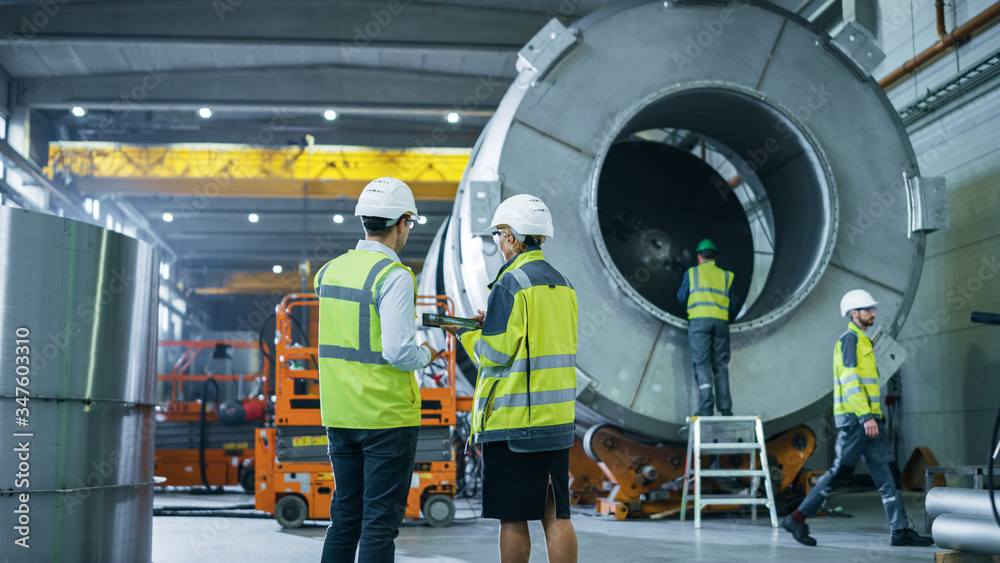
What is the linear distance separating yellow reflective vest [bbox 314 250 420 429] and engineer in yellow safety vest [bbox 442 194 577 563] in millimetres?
320

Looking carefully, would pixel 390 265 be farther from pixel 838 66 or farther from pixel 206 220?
pixel 206 220

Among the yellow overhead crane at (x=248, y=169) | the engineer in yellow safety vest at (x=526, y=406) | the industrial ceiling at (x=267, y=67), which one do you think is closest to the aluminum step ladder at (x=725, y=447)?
the engineer in yellow safety vest at (x=526, y=406)

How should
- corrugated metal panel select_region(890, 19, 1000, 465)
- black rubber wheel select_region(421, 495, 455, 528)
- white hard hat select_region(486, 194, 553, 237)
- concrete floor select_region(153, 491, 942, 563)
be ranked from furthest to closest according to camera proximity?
corrugated metal panel select_region(890, 19, 1000, 465), black rubber wheel select_region(421, 495, 455, 528), concrete floor select_region(153, 491, 942, 563), white hard hat select_region(486, 194, 553, 237)

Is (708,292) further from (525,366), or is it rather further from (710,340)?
(525,366)

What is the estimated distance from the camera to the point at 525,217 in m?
3.35

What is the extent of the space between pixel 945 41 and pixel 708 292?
427 centimetres

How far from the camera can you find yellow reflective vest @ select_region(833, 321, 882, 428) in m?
5.26

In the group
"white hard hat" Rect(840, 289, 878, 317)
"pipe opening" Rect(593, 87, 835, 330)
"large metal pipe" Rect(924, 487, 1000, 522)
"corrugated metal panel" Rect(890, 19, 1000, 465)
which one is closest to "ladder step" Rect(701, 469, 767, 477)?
"pipe opening" Rect(593, 87, 835, 330)

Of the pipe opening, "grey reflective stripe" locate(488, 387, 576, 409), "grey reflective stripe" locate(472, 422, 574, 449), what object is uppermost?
the pipe opening

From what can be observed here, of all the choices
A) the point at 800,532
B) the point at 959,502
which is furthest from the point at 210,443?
the point at 959,502

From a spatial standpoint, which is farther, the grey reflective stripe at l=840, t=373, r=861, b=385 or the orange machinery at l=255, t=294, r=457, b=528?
the orange machinery at l=255, t=294, r=457, b=528

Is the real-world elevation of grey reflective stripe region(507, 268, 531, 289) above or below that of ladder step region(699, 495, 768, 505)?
above

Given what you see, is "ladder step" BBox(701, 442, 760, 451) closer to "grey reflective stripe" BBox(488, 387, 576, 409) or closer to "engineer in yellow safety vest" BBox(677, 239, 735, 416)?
"engineer in yellow safety vest" BBox(677, 239, 735, 416)

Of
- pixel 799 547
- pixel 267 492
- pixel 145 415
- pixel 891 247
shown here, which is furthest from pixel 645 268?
pixel 145 415
